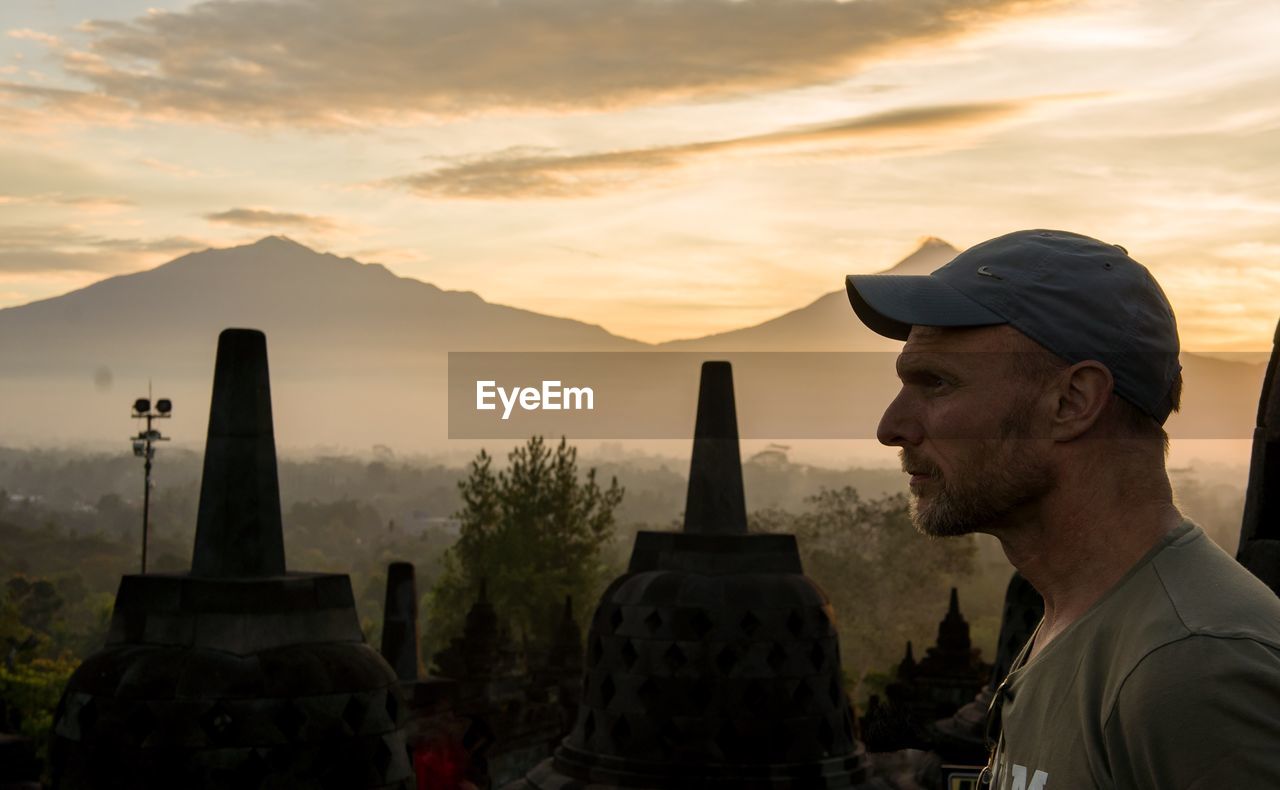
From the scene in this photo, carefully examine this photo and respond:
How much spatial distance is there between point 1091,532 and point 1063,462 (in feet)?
0.53

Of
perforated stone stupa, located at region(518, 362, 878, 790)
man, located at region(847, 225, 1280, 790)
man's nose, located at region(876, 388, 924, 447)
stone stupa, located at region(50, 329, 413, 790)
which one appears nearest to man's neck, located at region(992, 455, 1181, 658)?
man, located at region(847, 225, 1280, 790)

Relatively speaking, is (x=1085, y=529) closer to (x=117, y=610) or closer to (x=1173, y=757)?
(x=1173, y=757)

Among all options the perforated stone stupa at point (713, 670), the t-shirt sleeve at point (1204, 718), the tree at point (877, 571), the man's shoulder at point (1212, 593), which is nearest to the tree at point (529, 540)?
the tree at point (877, 571)

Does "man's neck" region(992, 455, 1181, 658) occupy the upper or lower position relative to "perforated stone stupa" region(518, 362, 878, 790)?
upper

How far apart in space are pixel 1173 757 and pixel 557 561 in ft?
237

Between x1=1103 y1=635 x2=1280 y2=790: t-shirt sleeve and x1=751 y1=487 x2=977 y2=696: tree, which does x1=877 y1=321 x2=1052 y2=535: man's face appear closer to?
x1=1103 y1=635 x2=1280 y2=790: t-shirt sleeve

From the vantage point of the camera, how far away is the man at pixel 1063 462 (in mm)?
2955

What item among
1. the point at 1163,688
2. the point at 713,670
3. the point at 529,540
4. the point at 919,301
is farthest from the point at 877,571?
the point at 1163,688

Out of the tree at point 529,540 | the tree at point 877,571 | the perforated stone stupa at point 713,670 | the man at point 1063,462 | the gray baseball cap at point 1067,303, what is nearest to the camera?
the man at point 1063,462

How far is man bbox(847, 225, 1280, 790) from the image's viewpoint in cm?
296

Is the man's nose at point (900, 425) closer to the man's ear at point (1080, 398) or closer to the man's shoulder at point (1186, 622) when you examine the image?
the man's ear at point (1080, 398)

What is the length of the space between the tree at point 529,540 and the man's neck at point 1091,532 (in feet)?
224

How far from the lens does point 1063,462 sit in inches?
128

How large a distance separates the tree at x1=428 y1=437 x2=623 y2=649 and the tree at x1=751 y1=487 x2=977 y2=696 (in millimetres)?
15621
